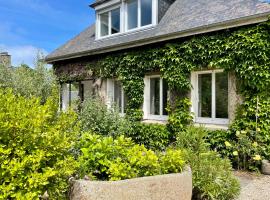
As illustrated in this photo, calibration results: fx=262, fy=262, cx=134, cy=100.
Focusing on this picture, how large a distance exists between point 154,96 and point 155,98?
10cm

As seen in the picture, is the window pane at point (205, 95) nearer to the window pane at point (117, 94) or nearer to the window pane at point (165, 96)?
the window pane at point (165, 96)

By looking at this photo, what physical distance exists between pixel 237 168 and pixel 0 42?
15.6 metres

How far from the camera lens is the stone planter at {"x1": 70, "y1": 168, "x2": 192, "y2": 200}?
11.8ft

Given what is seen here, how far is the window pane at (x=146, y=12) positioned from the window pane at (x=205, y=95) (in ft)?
12.1

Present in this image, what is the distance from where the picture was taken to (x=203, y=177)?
185 inches

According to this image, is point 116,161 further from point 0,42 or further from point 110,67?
point 0,42

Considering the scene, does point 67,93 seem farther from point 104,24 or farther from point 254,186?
point 254,186

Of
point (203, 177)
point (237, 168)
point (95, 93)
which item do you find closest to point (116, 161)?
point (203, 177)

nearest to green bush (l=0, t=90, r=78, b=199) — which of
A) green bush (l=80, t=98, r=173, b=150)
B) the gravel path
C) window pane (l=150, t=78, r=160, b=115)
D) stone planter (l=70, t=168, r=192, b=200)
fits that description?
stone planter (l=70, t=168, r=192, b=200)

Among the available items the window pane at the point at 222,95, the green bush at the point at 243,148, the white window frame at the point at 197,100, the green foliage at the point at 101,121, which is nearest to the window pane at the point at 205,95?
the white window frame at the point at 197,100

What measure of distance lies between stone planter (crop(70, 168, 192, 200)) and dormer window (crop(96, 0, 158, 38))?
7.98 m

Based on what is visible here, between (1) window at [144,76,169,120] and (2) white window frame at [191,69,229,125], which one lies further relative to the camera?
(1) window at [144,76,169,120]

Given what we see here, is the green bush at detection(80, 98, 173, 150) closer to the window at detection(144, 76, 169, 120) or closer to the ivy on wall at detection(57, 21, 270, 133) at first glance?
the window at detection(144, 76, 169, 120)

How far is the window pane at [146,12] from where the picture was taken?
1112cm
